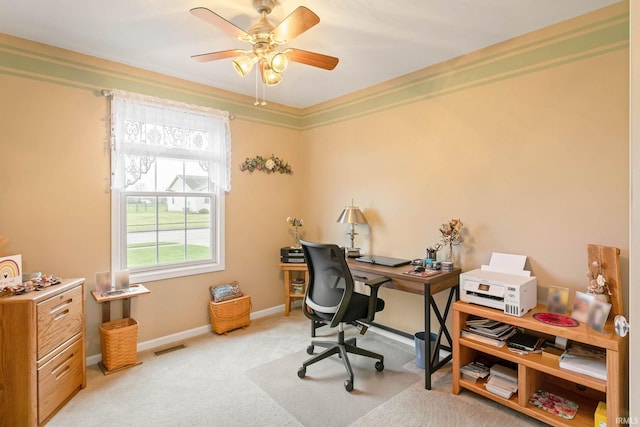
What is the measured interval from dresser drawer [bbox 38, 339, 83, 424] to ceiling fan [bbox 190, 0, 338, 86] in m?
2.21

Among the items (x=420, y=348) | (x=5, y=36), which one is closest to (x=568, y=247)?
(x=420, y=348)

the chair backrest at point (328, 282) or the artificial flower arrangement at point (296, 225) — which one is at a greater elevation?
the artificial flower arrangement at point (296, 225)

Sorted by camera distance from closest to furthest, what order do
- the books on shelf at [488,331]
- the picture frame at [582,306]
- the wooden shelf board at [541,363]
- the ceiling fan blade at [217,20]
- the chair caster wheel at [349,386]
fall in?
the ceiling fan blade at [217,20], the wooden shelf board at [541,363], the picture frame at [582,306], the books on shelf at [488,331], the chair caster wheel at [349,386]

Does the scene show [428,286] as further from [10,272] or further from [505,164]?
[10,272]

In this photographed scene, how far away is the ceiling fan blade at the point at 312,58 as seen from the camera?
7.03ft

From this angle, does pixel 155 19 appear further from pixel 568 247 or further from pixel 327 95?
pixel 568 247

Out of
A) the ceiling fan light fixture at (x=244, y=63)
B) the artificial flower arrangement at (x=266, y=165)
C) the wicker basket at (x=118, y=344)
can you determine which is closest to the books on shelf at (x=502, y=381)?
the ceiling fan light fixture at (x=244, y=63)

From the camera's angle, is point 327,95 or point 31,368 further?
point 327,95

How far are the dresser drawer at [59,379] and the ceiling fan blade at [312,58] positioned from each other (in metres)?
2.49

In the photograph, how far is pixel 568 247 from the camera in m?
2.31

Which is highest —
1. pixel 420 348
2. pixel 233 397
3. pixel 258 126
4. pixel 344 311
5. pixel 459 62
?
pixel 459 62

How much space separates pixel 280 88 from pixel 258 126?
0.54 meters

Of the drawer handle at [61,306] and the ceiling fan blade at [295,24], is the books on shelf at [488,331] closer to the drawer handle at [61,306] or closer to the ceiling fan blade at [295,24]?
the ceiling fan blade at [295,24]

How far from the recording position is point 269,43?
83.5 inches
